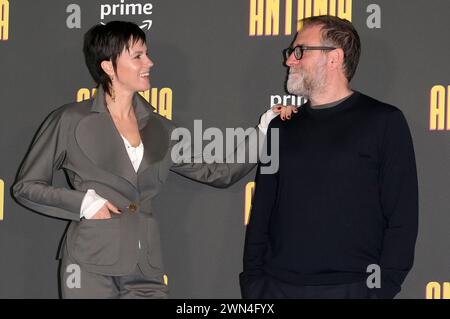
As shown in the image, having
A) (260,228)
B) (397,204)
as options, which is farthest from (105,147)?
(397,204)

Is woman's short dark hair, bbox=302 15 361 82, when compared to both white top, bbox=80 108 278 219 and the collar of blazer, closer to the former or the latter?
white top, bbox=80 108 278 219

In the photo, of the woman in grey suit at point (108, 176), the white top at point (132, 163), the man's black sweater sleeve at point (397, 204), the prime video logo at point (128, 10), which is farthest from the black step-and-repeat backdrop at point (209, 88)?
the man's black sweater sleeve at point (397, 204)

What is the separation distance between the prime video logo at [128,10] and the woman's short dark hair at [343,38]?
Answer: 0.96 m

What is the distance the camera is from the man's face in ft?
9.53

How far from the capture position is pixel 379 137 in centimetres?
272

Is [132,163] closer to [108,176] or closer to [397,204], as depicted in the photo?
[108,176]

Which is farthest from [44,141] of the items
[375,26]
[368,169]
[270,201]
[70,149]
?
[375,26]

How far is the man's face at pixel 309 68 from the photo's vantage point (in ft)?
9.53

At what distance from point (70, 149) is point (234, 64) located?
892 mm

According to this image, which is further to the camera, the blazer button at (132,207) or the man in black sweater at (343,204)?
the blazer button at (132,207)

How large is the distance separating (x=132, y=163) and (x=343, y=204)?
85 centimetres

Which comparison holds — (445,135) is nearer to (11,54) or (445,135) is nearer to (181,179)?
(181,179)

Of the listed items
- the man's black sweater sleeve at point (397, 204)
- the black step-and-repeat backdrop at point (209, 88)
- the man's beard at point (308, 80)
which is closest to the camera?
the man's black sweater sleeve at point (397, 204)

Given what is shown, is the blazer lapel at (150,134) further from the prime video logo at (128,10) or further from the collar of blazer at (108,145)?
the prime video logo at (128,10)
